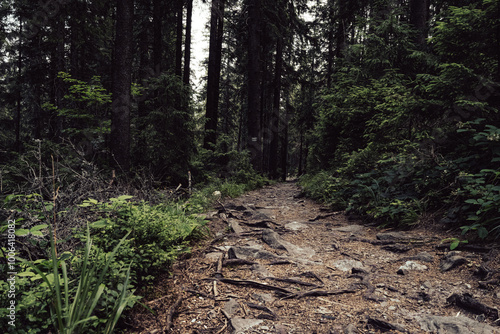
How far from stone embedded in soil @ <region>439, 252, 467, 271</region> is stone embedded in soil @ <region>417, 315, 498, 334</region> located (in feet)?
3.25

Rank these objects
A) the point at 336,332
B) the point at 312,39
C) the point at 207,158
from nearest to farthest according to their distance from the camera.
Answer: the point at 336,332 < the point at 207,158 < the point at 312,39

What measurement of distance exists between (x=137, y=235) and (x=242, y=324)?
1.50 metres

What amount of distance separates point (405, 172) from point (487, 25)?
2.82 metres

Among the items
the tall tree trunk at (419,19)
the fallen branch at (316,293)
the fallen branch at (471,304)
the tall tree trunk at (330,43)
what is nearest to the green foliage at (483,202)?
the fallen branch at (471,304)

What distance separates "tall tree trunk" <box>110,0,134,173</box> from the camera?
22.2 feet

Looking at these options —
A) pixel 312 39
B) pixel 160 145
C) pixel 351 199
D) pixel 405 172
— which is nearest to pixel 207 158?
pixel 160 145

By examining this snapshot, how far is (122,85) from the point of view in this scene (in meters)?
6.94

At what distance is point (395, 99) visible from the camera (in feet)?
21.4

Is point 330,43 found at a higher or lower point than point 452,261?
higher

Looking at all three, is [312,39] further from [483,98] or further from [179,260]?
[179,260]

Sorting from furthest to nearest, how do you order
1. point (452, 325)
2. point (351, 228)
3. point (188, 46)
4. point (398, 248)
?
point (188, 46) → point (351, 228) → point (398, 248) → point (452, 325)

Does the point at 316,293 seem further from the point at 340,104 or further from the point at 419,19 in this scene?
the point at 419,19

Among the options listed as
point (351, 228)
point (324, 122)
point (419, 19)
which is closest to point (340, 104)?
point (324, 122)

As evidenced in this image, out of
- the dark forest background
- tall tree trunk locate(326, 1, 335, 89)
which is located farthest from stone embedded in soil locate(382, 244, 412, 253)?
tall tree trunk locate(326, 1, 335, 89)
